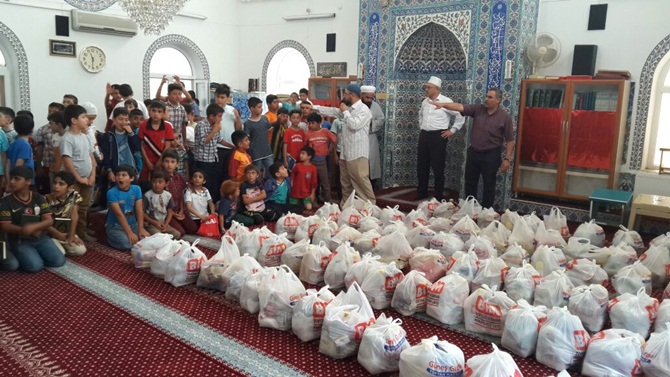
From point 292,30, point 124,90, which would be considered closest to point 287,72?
point 292,30

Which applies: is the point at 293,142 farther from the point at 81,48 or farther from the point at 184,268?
the point at 81,48

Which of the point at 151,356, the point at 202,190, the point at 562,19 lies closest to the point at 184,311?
the point at 151,356

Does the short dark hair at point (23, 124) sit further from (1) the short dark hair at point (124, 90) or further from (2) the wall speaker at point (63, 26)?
(2) the wall speaker at point (63, 26)

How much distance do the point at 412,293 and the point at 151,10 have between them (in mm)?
4538

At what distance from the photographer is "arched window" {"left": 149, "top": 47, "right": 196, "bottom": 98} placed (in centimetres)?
902

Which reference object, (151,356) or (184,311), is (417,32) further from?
(151,356)

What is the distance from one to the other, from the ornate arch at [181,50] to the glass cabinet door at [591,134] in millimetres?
5793

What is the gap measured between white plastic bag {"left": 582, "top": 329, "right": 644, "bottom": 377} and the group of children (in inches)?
132

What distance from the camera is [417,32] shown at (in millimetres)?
7109

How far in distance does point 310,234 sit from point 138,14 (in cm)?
335

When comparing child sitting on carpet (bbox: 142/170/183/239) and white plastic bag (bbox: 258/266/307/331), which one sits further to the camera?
child sitting on carpet (bbox: 142/170/183/239)

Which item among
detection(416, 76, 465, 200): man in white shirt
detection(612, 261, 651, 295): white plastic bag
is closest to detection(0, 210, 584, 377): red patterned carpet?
detection(612, 261, 651, 295): white plastic bag

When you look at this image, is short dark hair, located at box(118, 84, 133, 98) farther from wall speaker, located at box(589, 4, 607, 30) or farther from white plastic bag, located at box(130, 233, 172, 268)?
wall speaker, located at box(589, 4, 607, 30)

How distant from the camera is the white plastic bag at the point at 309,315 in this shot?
2.90 m
